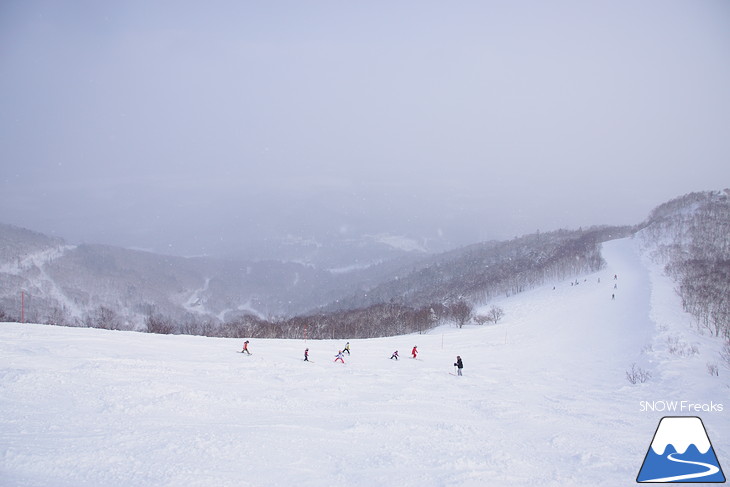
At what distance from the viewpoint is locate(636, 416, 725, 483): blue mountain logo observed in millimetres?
10883

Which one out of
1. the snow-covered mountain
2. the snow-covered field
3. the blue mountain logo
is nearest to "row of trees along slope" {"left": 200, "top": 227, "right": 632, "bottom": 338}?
the snow-covered mountain

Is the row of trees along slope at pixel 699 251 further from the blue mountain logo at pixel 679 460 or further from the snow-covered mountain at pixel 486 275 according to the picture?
the blue mountain logo at pixel 679 460

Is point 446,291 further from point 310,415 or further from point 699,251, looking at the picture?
point 310,415

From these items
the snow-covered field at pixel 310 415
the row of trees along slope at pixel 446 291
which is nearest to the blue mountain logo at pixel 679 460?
the snow-covered field at pixel 310 415

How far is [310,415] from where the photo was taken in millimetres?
15234

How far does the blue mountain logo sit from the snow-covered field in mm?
572

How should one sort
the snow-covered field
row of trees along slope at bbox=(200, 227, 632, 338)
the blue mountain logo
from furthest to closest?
row of trees along slope at bbox=(200, 227, 632, 338), the blue mountain logo, the snow-covered field

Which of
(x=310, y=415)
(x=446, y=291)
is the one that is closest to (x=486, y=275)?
(x=446, y=291)

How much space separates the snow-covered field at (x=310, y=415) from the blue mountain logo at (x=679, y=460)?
0.57m

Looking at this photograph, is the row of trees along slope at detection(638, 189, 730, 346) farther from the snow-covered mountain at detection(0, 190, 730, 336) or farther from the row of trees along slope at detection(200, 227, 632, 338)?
the row of trees along slope at detection(200, 227, 632, 338)

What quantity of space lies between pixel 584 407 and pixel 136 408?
1887 cm

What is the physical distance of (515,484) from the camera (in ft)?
35.0

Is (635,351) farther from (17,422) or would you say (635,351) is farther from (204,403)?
(17,422)

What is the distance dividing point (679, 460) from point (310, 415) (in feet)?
38.6
